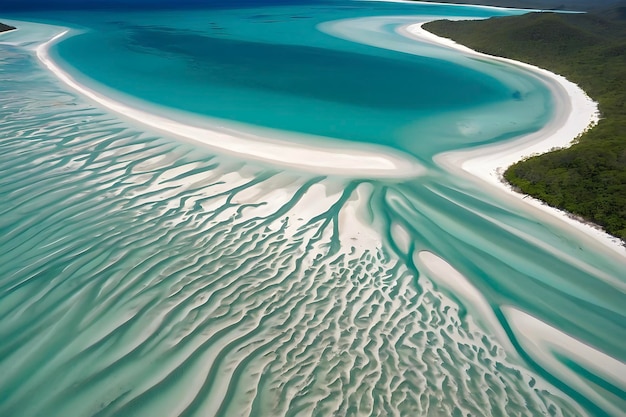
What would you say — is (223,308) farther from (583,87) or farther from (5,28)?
(5,28)

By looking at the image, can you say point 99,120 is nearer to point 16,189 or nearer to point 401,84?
point 16,189

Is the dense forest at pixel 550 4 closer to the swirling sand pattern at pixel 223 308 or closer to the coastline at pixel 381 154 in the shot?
the coastline at pixel 381 154

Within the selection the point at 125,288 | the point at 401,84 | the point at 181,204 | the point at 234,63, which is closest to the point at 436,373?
the point at 125,288

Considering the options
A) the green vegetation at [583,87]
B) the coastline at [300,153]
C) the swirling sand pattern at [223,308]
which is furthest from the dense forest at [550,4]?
the swirling sand pattern at [223,308]

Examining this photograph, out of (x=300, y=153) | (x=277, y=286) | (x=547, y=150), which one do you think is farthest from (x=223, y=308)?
(x=547, y=150)

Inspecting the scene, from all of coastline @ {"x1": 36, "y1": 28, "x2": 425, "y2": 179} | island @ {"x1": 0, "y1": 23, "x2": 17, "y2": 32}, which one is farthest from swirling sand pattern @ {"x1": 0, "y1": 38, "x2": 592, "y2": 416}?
island @ {"x1": 0, "y1": 23, "x2": 17, "y2": 32}
